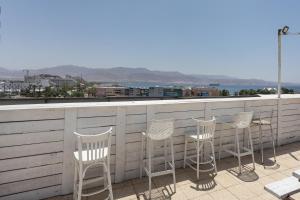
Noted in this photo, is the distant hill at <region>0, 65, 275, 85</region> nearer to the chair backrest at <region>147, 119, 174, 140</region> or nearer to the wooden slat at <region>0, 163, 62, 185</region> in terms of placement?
the wooden slat at <region>0, 163, 62, 185</region>

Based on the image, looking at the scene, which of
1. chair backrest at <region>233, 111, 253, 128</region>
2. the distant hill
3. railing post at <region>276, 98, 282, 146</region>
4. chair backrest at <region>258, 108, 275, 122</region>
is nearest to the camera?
chair backrest at <region>233, 111, 253, 128</region>

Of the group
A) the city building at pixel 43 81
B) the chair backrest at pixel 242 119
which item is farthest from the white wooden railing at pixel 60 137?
the city building at pixel 43 81

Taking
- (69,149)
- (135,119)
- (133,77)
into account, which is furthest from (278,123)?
(133,77)

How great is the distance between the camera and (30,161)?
2.00 metres

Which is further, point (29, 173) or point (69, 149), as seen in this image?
point (69, 149)

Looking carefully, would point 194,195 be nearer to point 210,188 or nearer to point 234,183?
point 210,188

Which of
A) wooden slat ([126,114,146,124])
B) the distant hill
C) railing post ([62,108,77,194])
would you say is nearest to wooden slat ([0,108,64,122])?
railing post ([62,108,77,194])

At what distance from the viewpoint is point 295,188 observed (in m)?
1.62

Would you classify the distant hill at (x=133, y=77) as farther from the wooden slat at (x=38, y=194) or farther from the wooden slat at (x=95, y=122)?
the wooden slat at (x=38, y=194)

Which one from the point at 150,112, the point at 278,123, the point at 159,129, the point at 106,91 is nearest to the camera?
the point at 159,129

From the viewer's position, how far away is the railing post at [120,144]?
96.1 inches

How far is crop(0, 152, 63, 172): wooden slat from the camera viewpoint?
189cm

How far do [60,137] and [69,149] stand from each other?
0.19 metres

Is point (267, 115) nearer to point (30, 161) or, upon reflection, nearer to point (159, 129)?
point (159, 129)
